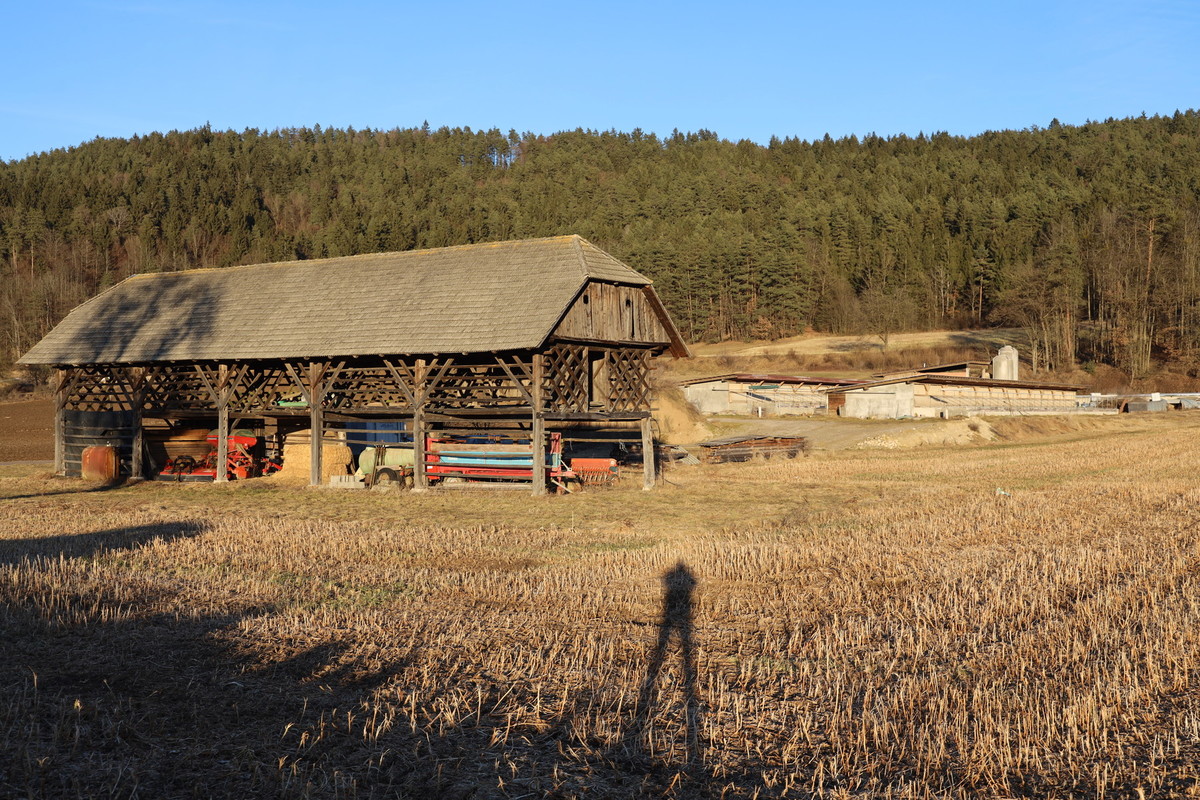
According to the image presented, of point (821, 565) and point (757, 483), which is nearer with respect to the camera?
point (821, 565)

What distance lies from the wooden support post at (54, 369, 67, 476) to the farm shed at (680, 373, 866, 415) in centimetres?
3406

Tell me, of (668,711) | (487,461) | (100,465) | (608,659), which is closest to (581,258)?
(487,461)

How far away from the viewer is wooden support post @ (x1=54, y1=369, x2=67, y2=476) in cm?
3181

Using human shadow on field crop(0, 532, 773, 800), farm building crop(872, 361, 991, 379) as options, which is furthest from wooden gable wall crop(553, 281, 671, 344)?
farm building crop(872, 361, 991, 379)

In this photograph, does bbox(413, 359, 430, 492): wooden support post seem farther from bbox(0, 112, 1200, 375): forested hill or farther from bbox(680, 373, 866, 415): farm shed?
bbox(0, 112, 1200, 375): forested hill

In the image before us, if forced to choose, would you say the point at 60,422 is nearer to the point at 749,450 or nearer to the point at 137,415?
the point at 137,415

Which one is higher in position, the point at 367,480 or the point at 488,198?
the point at 488,198

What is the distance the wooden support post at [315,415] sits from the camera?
28.3m

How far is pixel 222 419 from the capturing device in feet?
97.8

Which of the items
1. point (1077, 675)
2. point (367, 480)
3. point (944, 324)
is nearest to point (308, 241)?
point (944, 324)

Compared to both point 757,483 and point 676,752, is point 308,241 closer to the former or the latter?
point 757,483

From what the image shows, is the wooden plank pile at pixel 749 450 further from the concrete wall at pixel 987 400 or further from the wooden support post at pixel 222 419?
the concrete wall at pixel 987 400

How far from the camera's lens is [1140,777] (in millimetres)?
5938

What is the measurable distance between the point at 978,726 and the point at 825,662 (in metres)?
2.00
